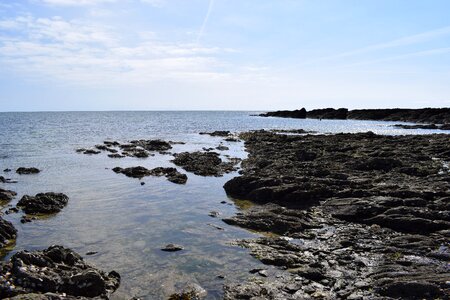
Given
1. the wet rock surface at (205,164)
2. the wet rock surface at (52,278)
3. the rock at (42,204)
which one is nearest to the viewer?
the wet rock surface at (52,278)

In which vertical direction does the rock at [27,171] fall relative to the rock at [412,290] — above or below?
below

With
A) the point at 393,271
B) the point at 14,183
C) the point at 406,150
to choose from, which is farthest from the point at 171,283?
the point at 406,150

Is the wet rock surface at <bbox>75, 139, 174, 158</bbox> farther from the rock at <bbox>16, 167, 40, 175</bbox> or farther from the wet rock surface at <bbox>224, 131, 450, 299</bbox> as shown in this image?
the wet rock surface at <bbox>224, 131, 450, 299</bbox>

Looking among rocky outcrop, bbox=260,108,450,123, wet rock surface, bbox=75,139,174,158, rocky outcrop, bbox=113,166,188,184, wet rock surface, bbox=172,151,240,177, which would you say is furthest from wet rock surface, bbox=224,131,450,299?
rocky outcrop, bbox=260,108,450,123

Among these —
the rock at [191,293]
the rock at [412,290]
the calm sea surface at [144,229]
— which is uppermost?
the rock at [412,290]

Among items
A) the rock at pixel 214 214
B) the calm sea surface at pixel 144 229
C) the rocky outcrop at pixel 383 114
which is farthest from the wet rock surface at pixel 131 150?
the rocky outcrop at pixel 383 114

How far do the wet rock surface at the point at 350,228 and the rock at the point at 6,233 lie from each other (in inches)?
364

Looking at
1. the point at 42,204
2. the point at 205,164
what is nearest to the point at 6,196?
the point at 42,204

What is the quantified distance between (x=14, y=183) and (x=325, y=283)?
24.5m

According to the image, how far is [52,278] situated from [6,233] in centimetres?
674

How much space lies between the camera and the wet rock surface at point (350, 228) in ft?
34.6

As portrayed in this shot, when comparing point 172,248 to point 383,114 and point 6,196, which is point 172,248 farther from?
point 383,114

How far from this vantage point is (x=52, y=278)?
9.55m

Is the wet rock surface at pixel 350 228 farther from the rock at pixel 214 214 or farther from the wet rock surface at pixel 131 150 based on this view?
the wet rock surface at pixel 131 150
